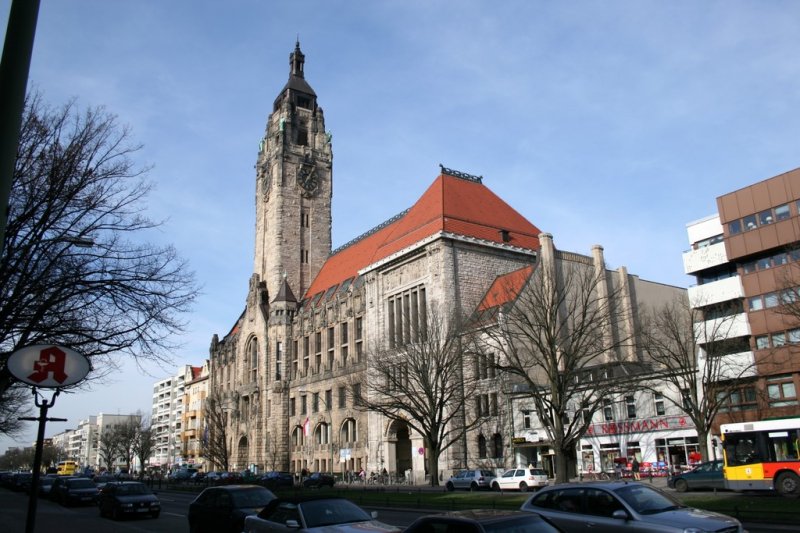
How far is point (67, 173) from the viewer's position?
42.7 ft

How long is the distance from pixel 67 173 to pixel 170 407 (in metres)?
160

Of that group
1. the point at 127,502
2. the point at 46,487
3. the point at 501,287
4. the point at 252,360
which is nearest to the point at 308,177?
the point at 252,360

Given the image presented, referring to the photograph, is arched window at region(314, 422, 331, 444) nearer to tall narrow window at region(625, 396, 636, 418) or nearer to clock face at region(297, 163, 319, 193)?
clock face at region(297, 163, 319, 193)

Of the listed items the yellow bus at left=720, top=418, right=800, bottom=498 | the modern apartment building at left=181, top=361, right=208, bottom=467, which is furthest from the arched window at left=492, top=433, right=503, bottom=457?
the modern apartment building at left=181, top=361, right=208, bottom=467

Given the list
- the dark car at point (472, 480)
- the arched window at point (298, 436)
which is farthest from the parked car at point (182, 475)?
the dark car at point (472, 480)

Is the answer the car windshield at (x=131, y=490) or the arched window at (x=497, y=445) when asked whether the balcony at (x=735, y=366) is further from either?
the car windshield at (x=131, y=490)

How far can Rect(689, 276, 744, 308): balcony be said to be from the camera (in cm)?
4097

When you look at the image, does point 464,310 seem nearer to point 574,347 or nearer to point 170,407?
point 574,347

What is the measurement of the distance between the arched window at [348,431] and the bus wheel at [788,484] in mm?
41680

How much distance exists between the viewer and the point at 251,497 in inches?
615

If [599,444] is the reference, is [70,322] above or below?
above

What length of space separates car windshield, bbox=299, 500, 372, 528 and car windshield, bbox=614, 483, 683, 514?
4311mm

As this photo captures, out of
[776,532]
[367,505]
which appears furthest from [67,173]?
[367,505]

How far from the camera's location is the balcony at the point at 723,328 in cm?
3934
